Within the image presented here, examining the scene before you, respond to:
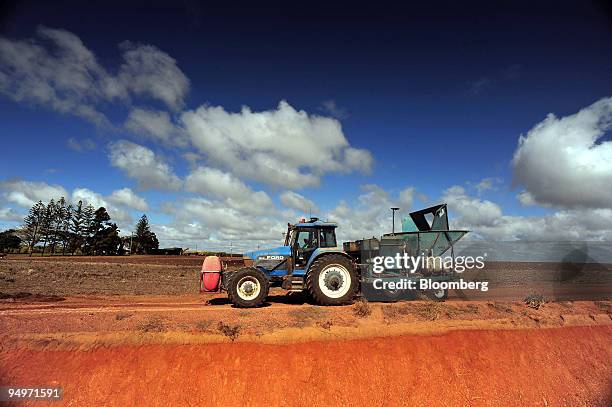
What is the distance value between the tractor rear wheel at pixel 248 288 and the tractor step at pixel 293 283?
0.89 meters

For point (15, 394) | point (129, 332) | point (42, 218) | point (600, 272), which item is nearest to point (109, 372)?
point (129, 332)

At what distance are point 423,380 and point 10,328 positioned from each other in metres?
10.4

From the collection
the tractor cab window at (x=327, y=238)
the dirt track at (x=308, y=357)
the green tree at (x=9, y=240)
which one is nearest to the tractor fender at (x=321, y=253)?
the tractor cab window at (x=327, y=238)

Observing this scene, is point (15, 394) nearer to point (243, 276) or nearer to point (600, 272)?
point (243, 276)

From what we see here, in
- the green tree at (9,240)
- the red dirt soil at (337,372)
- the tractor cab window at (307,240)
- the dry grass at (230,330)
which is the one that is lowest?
the red dirt soil at (337,372)

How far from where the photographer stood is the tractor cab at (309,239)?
13383mm

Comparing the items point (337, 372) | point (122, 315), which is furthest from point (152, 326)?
point (337, 372)

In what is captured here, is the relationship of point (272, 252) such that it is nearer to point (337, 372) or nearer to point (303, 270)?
point (303, 270)

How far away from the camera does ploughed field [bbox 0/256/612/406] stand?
7.76 metres

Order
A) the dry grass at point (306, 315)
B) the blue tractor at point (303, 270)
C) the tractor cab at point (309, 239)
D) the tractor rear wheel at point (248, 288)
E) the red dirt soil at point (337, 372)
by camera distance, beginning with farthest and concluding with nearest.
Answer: the tractor cab at point (309, 239) → the blue tractor at point (303, 270) → the tractor rear wheel at point (248, 288) → the dry grass at point (306, 315) → the red dirt soil at point (337, 372)

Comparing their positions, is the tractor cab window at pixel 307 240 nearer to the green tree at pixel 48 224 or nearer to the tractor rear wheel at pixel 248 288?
the tractor rear wheel at pixel 248 288

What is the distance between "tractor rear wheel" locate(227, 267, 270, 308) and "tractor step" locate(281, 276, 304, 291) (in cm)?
89

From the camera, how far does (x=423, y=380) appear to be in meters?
8.75

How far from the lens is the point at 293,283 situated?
12.8 m
